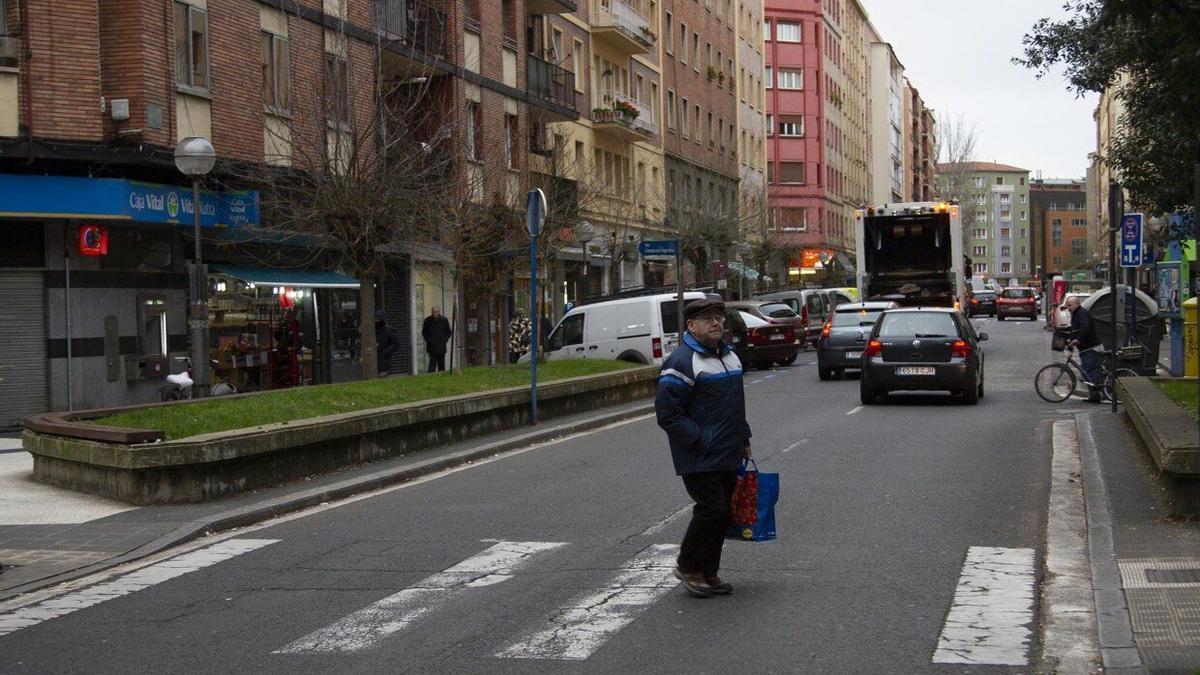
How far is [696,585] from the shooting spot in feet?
26.3

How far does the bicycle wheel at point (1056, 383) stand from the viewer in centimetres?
2291

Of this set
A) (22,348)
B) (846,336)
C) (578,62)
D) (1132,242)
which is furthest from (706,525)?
(578,62)

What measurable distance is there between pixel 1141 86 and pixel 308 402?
11658 millimetres

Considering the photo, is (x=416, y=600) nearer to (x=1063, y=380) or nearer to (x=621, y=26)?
(x=1063, y=380)

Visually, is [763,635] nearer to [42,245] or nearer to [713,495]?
[713,495]

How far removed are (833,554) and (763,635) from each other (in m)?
2.40

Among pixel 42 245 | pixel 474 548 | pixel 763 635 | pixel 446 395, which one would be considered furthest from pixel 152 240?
pixel 763 635

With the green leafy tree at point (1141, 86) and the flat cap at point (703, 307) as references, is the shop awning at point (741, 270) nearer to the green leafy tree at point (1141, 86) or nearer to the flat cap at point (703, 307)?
the green leafy tree at point (1141, 86)

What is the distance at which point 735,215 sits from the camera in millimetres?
56750

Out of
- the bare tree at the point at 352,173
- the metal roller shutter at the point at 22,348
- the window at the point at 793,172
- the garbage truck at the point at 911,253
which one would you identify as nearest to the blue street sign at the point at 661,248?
the bare tree at the point at 352,173

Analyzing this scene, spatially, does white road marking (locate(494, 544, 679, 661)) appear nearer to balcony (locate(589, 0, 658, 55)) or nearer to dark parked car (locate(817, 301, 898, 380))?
dark parked car (locate(817, 301, 898, 380))

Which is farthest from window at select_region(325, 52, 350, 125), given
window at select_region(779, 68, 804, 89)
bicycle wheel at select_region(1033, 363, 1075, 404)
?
window at select_region(779, 68, 804, 89)

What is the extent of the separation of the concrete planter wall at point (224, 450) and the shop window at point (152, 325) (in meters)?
8.81

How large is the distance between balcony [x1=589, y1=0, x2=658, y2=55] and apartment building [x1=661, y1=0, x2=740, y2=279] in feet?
18.7
